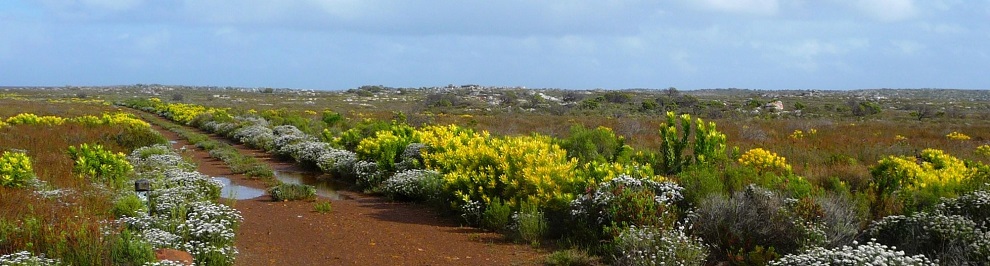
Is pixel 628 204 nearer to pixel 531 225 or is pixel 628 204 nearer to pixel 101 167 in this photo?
pixel 531 225

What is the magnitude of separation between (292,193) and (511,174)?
3941mm

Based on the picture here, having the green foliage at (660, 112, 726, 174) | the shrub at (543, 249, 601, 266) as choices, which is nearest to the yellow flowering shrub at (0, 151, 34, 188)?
the shrub at (543, 249, 601, 266)

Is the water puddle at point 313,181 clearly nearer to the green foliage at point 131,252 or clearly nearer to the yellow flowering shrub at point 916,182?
the green foliage at point 131,252

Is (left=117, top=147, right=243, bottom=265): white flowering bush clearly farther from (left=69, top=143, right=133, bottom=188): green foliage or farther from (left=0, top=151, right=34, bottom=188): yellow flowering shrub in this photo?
(left=0, top=151, right=34, bottom=188): yellow flowering shrub

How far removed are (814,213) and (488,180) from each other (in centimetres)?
448

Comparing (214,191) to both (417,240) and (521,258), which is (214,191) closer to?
(417,240)

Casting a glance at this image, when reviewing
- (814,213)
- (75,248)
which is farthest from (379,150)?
(814,213)

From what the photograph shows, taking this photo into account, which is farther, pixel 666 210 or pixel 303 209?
pixel 303 209

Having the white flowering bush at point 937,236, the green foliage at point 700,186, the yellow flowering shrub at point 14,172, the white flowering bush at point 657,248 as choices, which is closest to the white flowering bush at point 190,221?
the yellow flowering shrub at point 14,172

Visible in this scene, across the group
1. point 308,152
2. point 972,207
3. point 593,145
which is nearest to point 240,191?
point 308,152

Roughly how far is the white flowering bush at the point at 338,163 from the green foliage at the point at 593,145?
439 cm

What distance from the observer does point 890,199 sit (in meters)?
7.55

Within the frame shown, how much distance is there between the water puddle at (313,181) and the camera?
39.9 ft

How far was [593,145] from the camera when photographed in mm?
11984
